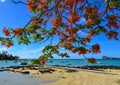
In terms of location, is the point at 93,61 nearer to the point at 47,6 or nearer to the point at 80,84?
the point at 47,6

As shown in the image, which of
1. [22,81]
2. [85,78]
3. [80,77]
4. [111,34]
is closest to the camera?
[111,34]

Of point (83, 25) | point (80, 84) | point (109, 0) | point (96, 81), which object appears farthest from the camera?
point (96, 81)

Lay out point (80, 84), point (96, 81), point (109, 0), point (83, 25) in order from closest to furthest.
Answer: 1. point (109, 0)
2. point (83, 25)
3. point (80, 84)
4. point (96, 81)

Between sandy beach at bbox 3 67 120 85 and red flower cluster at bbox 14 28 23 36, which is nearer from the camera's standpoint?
red flower cluster at bbox 14 28 23 36

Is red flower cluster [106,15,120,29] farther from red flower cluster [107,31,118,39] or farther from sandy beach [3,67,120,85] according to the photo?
sandy beach [3,67,120,85]

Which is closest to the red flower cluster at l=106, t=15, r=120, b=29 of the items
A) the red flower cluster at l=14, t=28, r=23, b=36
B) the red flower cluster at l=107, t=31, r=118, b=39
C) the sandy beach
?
the red flower cluster at l=107, t=31, r=118, b=39

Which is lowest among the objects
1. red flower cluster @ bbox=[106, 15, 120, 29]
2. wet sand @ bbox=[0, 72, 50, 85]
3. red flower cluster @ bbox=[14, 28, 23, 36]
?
wet sand @ bbox=[0, 72, 50, 85]

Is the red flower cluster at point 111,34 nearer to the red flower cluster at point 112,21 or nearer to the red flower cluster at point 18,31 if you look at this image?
the red flower cluster at point 112,21

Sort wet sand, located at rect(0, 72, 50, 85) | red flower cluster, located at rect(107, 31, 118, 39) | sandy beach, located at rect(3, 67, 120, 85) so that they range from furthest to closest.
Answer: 1. wet sand, located at rect(0, 72, 50, 85)
2. sandy beach, located at rect(3, 67, 120, 85)
3. red flower cluster, located at rect(107, 31, 118, 39)

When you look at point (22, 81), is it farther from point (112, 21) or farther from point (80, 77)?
point (112, 21)

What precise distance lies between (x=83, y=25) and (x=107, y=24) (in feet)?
2.41

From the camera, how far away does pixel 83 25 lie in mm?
8719

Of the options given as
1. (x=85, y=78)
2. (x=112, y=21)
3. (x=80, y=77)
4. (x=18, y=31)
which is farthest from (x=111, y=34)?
(x=80, y=77)

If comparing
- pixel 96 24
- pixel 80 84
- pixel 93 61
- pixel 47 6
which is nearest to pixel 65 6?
pixel 47 6
